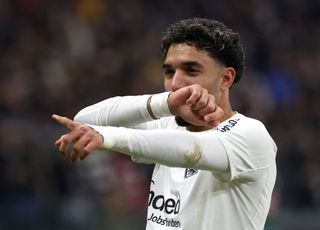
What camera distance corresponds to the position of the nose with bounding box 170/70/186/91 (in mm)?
4121

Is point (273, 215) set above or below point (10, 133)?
below

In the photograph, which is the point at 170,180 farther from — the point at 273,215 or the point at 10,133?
the point at 10,133

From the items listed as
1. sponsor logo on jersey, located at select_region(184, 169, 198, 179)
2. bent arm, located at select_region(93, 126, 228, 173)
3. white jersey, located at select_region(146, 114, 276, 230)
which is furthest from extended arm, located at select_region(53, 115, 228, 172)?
sponsor logo on jersey, located at select_region(184, 169, 198, 179)

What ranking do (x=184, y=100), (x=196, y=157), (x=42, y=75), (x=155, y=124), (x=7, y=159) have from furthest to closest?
(x=42, y=75)
(x=7, y=159)
(x=155, y=124)
(x=184, y=100)
(x=196, y=157)

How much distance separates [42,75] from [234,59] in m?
5.45

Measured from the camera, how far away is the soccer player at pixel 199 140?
359 centimetres

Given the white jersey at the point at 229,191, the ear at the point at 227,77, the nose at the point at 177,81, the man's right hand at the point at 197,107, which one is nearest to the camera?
the man's right hand at the point at 197,107

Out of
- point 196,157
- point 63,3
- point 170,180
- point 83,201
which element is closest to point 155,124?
point 170,180

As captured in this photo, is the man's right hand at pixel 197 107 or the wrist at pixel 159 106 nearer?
the man's right hand at pixel 197 107

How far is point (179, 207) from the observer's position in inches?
157

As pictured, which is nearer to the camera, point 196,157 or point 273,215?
point 196,157

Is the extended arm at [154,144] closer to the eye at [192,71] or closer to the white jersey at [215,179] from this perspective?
the white jersey at [215,179]

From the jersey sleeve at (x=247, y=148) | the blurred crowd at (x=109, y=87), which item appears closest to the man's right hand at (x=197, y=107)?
the jersey sleeve at (x=247, y=148)

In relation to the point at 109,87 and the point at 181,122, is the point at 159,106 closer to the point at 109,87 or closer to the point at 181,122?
the point at 181,122
